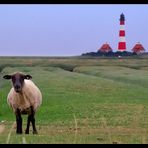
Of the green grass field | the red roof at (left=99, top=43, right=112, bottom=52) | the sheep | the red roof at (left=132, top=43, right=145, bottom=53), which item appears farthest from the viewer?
the red roof at (left=99, top=43, right=112, bottom=52)

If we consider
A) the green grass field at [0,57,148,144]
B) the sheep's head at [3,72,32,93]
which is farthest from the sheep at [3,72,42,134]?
the green grass field at [0,57,148,144]

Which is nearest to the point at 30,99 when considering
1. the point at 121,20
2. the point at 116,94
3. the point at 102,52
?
the point at 116,94

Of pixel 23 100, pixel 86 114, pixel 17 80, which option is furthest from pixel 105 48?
pixel 17 80

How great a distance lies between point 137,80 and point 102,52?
90544 mm

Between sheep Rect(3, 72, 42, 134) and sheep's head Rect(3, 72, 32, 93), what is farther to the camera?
sheep Rect(3, 72, 42, 134)

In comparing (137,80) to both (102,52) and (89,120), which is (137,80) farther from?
(102,52)

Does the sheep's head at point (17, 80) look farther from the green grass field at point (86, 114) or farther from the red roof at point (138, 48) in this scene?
the red roof at point (138, 48)

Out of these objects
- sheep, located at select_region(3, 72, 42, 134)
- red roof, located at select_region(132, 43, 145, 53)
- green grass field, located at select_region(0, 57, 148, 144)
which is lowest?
green grass field, located at select_region(0, 57, 148, 144)

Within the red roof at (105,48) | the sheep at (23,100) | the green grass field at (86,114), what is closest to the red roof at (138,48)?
the red roof at (105,48)

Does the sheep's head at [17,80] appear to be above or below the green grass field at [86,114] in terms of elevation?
above

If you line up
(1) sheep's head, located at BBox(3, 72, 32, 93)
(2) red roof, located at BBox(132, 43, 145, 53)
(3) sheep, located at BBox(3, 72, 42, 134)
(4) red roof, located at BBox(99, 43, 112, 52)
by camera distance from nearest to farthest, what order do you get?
(1) sheep's head, located at BBox(3, 72, 32, 93)
(3) sheep, located at BBox(3, 72, 42, 134)
(2) red roof, located at BBox(132, 43, 145, 53)
(4) red roof, located at BBox(99, 43, 112, 52)

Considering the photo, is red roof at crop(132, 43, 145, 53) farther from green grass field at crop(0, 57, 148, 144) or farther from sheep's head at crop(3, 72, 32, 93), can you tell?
sheep's head at crop(3, 72, 32, 93)

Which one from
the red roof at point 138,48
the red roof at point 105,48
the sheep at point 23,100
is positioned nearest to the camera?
the sheep at point 23,100

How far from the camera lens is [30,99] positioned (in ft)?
50.1
